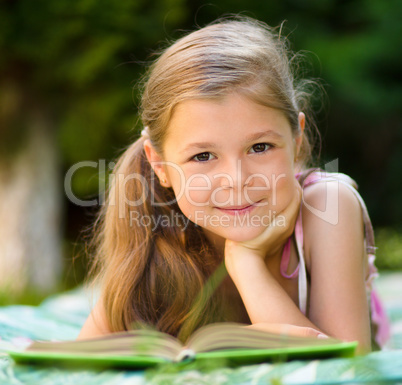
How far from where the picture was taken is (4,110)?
4469 millimetres

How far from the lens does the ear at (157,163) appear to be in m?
1.79

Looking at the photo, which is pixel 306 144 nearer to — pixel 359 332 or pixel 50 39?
pixel 359 332

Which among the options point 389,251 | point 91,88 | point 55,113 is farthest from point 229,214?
point 389,251

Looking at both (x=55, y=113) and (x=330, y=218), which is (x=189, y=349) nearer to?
(x=330, y=218)

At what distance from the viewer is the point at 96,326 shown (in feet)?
5.78

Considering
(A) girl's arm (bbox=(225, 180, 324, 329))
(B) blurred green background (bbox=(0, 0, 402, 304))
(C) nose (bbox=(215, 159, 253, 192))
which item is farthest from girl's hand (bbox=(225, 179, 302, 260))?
(B) blurred green background (bbox=(0, 0, 402, 304))

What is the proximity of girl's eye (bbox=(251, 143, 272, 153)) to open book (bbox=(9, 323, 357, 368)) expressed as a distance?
0.56 m

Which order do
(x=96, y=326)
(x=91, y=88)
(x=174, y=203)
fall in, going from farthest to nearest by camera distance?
1. (x=91, y=88)
2. (x=174, y=203)
3. (x=96, y=326)

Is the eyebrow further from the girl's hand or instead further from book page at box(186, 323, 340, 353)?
book page at box(186, 323, 340, 353)

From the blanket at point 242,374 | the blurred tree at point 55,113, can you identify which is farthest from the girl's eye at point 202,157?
the blurred tree at point 55,113

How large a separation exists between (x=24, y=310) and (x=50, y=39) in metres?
2.22

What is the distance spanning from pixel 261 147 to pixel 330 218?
315 millimetres

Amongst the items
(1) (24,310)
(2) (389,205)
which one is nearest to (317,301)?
(1) (24,310)

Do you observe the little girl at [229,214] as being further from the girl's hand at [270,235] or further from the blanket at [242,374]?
the blanket at [242,374]
